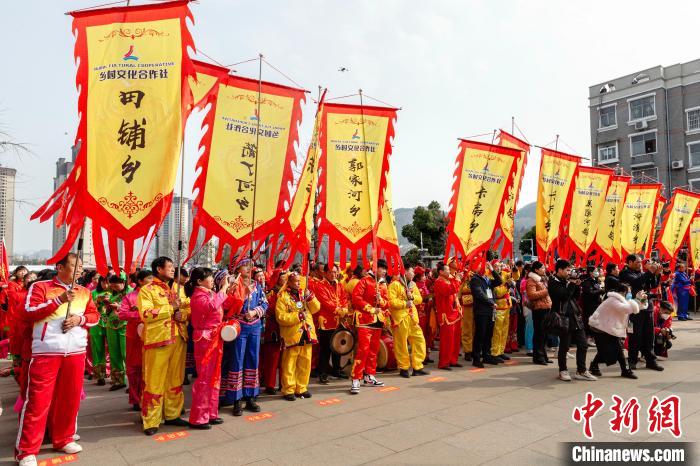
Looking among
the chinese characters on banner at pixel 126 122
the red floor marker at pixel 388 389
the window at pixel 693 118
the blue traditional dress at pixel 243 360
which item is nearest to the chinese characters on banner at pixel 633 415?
the red floor marker at pixel 388 389

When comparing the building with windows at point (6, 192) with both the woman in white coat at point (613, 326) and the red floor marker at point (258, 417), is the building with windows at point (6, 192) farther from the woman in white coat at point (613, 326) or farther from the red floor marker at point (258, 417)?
the woman in white coat at point (613, 326)

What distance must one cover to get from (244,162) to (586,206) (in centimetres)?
817

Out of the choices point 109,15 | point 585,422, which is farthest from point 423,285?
point 109,15

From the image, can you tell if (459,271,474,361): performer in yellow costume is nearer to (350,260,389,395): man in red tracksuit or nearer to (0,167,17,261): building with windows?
(350,260,389,395): man in red tracksuit

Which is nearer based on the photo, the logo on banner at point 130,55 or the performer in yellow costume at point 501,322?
the logo on banner at point 130,55

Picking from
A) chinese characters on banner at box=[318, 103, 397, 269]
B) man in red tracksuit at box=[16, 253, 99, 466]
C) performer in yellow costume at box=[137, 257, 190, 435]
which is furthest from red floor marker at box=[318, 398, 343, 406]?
man in red tracksuit at box=[16, 253, 99, 466]

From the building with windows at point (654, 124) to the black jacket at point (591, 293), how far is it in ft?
72.1

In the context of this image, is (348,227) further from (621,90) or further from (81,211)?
(621,90)

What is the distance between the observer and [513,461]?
3549mm

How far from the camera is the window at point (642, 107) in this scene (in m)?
28.5

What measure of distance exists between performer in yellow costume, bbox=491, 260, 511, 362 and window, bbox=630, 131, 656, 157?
1054 inches

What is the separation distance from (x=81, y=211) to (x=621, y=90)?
34.2m

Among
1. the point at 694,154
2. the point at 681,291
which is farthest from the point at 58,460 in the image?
the point at 694,154

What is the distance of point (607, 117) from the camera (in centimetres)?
3056
